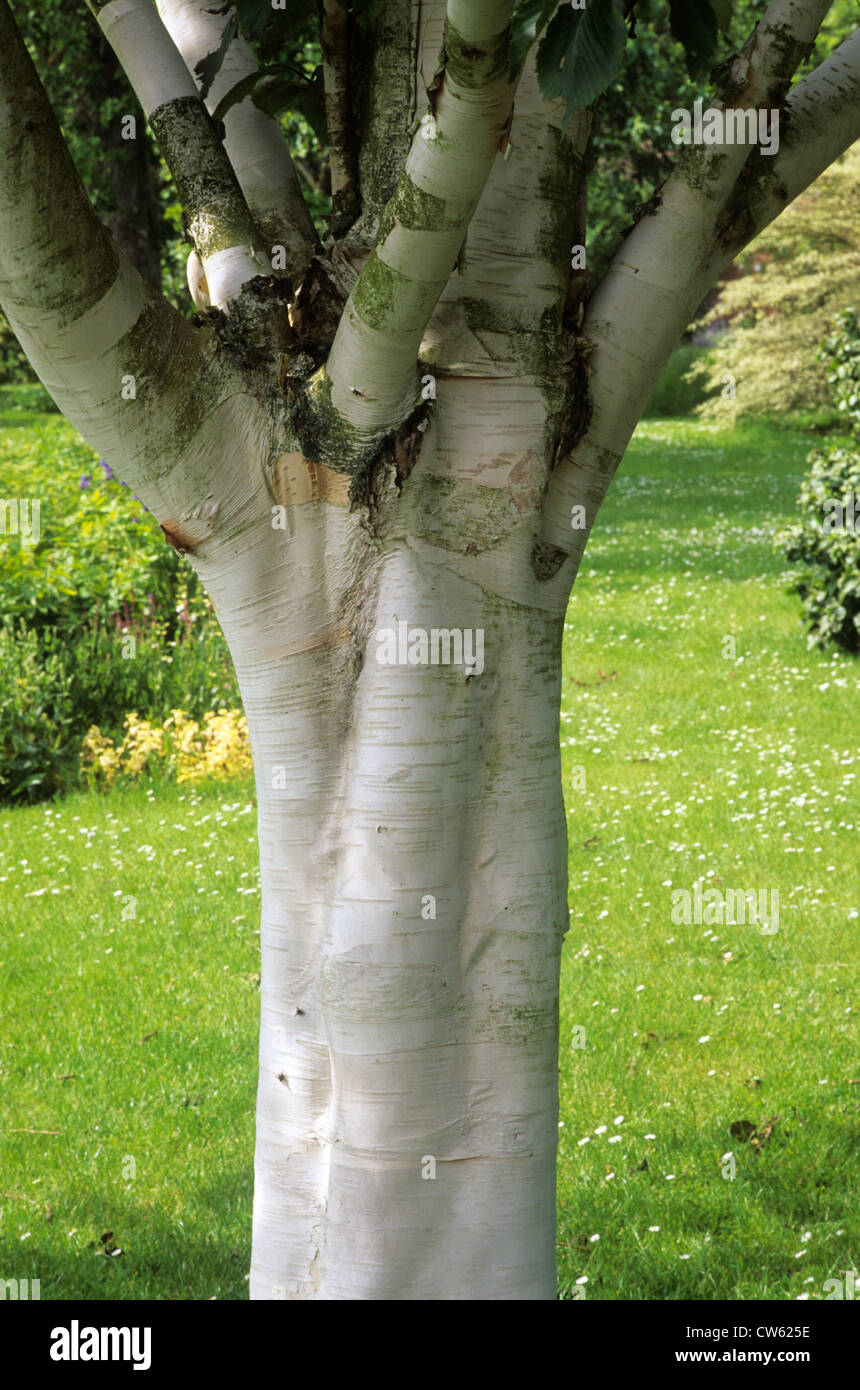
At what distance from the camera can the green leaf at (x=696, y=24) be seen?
1993 mm

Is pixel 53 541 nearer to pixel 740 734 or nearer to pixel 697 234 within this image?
pixel 740 734

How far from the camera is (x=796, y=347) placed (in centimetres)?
1881

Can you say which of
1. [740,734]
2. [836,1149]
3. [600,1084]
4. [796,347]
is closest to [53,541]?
[740,734]

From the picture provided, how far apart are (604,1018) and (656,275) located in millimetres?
3002

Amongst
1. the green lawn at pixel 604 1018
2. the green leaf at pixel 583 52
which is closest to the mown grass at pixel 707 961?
the green lawn at pixel 604 1018

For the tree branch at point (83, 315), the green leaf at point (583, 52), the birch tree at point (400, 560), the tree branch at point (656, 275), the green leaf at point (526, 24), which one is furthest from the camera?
the tree branch at point (656, 275)

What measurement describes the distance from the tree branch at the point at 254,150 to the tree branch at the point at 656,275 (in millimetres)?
618

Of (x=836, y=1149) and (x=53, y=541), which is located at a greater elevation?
(x=53, y=541)

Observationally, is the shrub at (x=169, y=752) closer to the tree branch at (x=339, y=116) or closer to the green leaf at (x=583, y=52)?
the tree branch at (x=339, y=116)

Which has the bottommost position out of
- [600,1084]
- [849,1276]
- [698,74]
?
[849,1276]

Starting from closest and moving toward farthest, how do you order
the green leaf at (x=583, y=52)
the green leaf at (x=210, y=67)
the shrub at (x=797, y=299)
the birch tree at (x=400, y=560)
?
the green leaf at (x=583, y=52) < the birch tree at (x=400, y=560) < the green leaf at (x=210, y=67) < the shrub at (x=797, y=299)

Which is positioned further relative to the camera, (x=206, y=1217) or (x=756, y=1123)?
(x=756, y=1123)

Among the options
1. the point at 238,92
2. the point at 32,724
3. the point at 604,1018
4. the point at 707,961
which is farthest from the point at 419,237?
the point at 32,724

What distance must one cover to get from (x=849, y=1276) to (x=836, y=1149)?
2.05 ft
